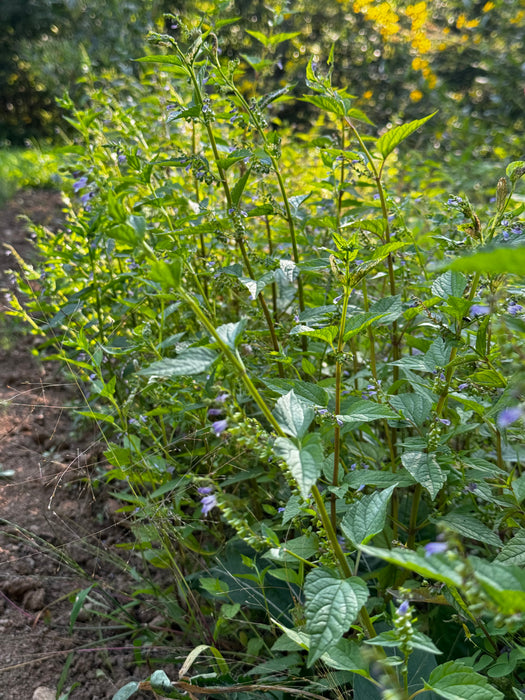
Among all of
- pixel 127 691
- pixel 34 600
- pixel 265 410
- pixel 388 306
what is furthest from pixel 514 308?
pixel 34 600

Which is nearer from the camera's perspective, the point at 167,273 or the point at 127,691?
the point at 167,273

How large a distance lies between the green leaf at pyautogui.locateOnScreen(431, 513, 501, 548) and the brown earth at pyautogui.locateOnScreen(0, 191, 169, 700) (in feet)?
2.34

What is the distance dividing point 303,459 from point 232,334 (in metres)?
0.19

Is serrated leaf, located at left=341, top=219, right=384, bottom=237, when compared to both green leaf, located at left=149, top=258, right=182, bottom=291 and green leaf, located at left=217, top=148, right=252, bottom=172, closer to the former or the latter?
green leaf, located at left=217, top=148, right=252, bottom=172

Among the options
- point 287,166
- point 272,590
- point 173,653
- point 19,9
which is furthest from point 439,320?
point 19,9

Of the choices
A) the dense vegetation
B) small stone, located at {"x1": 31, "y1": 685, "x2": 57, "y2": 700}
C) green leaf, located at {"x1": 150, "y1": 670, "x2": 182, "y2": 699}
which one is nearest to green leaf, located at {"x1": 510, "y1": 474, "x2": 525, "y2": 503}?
the dense vegetation

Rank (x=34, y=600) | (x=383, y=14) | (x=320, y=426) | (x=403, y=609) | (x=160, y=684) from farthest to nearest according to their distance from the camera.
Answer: (x=383, y=14), (x=34, y=600), (x=320, y=426), (x=160, y=684), (x=403, y=609)

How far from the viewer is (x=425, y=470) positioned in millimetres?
995

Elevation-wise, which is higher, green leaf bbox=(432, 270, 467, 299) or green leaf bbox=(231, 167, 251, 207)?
green leaf bbox=(231, 167, 251, 207)

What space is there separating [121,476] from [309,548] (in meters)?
0.57

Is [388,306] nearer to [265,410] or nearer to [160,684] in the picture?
[265,410]

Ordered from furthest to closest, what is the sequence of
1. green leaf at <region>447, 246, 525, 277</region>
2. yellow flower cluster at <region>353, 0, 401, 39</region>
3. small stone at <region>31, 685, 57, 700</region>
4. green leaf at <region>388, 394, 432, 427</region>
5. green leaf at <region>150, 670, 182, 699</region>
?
1. yellow flower cluster at <region>353, 0, 401, 39</region>
2. small stone at <region>31, 685, 57, 700</region>
3. green leaf at <region>388, 394, 432, 427</region>
4. green leaf at <region>150, 670, 182, 699</region>
5. green leaf at <region>447, 246, 525, 277</region>

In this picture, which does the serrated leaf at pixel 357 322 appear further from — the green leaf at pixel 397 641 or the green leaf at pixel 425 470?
the green leaf at pixel 397 641

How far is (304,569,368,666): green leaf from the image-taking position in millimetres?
734
